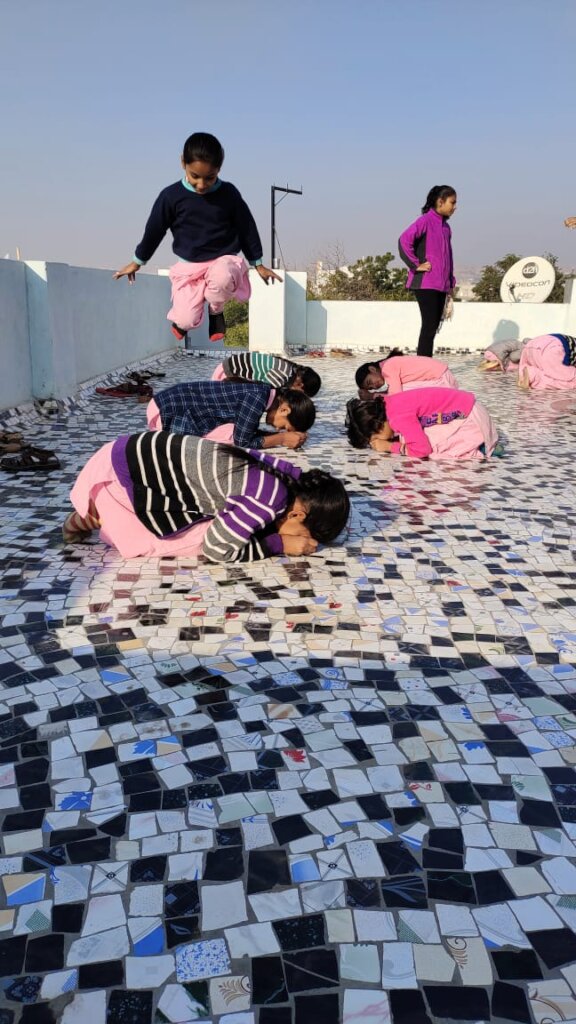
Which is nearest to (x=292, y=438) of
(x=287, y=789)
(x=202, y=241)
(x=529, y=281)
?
(x=202, y=241)

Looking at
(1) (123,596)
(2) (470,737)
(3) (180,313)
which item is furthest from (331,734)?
(3) (180,313)

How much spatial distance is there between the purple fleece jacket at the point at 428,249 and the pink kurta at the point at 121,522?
14.4 feet

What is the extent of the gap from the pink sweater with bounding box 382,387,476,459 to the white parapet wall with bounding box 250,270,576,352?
24.1 feet

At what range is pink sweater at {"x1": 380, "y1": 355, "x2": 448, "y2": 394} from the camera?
5363 millimetres

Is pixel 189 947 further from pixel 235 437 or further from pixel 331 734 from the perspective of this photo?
pixel 235 437

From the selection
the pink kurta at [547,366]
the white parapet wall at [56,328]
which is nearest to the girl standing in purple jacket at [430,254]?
the pink kurta at [547,366]

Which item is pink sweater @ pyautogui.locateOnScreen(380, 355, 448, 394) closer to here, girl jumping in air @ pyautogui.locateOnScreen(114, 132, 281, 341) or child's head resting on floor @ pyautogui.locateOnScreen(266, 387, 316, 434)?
child's head resting on floor @ pyautogui.locateOnScreen(266, 387, 316, 434)

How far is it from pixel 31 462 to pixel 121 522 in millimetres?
1502

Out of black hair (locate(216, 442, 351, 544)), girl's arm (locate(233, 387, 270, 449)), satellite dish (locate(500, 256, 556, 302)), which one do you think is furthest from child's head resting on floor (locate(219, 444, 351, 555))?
satellite dish (locate(500, 256, 556, 302))

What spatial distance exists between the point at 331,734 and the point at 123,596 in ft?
3.17

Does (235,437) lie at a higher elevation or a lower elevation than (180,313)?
lower

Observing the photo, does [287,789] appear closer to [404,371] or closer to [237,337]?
[404,371]

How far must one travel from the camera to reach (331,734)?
1691mm

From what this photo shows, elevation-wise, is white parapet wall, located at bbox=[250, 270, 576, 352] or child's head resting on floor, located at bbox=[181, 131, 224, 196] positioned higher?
child's head resting on floor, located at bbox=[181, 131, 224, 196]
